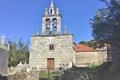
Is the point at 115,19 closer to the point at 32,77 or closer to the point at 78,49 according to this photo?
the point at 32,77

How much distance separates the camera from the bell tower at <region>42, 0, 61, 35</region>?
49219 millimetres

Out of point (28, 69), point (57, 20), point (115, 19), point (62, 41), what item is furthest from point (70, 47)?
point (115, 19)

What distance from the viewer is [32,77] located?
2978cm

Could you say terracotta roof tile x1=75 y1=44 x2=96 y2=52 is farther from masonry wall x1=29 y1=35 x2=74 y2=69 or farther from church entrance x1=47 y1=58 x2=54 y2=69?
church entrance x1=47 y1=58 x2=54 y2=69

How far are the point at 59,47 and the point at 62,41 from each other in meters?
1.10

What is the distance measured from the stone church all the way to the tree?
26.3m

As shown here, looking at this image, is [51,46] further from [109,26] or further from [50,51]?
[109,26]

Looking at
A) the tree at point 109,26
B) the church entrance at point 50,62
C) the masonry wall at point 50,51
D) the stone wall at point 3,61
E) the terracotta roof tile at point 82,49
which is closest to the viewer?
the tree at point 109,26

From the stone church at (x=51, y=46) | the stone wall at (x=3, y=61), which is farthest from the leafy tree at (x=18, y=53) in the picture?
the stone wall at (x=3, y=61)

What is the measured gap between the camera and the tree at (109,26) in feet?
61.9

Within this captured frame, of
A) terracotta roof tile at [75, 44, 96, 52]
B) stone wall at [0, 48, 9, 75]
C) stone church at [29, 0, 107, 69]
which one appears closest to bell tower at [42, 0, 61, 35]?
stone church at [29, 0, 107, 69]

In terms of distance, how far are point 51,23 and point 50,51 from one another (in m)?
4.85

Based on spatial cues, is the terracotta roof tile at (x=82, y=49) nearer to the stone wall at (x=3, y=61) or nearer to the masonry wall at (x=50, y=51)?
the masonry wall at (x=50, y=51)

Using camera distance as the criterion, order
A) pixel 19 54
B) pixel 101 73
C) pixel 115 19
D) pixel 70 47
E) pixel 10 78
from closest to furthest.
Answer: pixel 115 19
pixel 101 73
pixel 10 78
pixel 70 47
pixel 19 54
